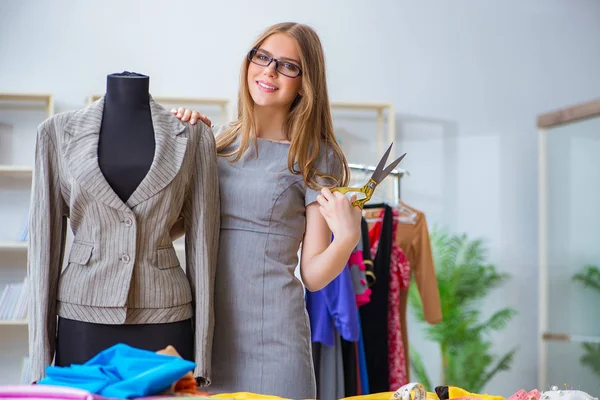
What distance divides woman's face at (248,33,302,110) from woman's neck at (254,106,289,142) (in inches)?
2.6

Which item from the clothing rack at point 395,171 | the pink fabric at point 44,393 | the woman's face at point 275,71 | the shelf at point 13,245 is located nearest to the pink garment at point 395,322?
the clothing rack at point 395,171

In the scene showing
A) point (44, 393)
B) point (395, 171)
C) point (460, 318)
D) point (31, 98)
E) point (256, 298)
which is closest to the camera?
point (44, 393)

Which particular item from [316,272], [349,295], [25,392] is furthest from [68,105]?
[25,392]

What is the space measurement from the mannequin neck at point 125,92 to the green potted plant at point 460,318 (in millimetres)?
3020

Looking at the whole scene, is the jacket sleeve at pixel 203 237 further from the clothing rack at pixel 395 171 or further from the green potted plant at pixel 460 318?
the green potted plant at pixel 460 318

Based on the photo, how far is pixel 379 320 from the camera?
3.37 m

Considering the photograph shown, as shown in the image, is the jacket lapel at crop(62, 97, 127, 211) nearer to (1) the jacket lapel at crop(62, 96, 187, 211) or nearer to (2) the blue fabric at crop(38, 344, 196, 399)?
(1) the jacket lapel at crop(62, 96, 187, 211)

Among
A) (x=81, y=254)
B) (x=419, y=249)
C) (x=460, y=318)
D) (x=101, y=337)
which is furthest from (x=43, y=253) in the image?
(x=460, y=318)

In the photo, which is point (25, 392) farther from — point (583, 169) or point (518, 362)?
point (518, 362)

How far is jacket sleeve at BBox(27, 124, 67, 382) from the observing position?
65.6 inches

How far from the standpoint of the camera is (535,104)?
4957mm

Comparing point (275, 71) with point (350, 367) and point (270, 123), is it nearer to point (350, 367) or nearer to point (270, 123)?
point (270, 123)

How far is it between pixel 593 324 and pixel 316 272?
9.56 feet

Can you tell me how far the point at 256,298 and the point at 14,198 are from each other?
2870mm
